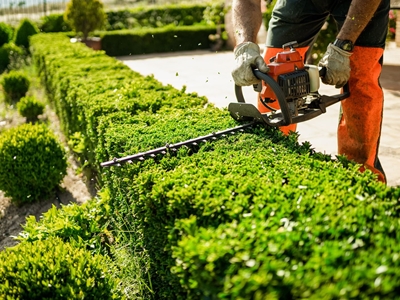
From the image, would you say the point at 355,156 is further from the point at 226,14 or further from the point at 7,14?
the point at 7,14

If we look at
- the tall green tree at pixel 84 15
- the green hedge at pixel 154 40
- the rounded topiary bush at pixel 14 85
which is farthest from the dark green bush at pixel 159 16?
the rounded topiary bush at pixel 14 85

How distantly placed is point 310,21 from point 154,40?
11.9m

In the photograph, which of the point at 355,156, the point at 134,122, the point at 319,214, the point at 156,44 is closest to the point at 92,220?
the point at 134,122

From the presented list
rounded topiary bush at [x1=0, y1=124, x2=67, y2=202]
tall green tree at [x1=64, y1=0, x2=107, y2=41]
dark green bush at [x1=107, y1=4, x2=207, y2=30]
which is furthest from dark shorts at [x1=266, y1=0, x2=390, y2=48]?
dark green bush at [x1=107, y1=4, x2=207, y2=30]

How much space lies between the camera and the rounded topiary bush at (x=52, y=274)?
227 cm

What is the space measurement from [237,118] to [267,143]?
446mm

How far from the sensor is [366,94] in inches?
125

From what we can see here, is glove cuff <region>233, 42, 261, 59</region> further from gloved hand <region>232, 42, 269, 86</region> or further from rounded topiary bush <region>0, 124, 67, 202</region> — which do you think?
rounded topiary bush <region>0, 124, 67, 202</region>

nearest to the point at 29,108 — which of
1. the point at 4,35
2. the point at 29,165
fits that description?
the point at 29,165

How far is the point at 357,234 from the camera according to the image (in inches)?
62.0

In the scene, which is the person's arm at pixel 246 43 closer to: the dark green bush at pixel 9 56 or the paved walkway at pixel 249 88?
the paved walkway at pixel 249 88

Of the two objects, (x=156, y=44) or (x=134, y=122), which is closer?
(x=134, y=122)

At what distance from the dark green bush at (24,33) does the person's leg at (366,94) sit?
38.4 feet

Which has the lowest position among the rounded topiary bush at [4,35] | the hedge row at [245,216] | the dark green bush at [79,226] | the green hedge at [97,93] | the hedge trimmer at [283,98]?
the dark green bush at [79,226]
